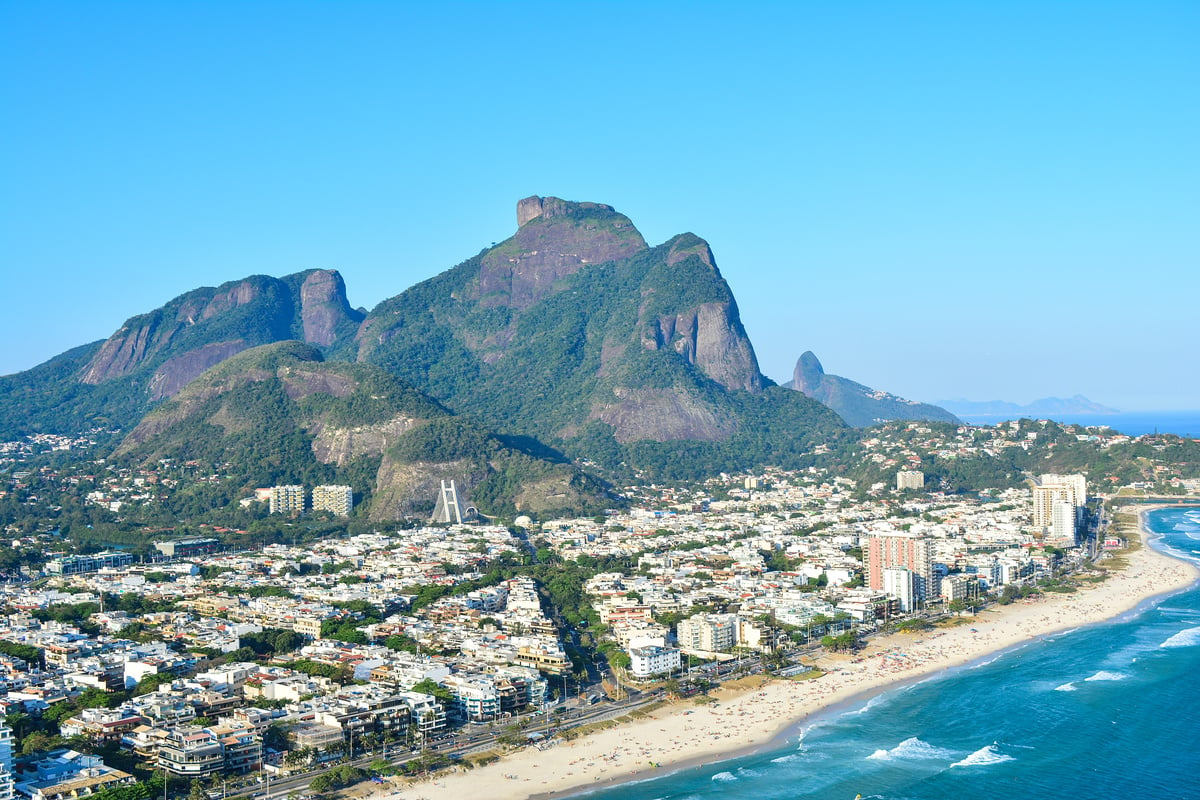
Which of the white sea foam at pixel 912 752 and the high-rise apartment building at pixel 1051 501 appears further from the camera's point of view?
the high-rise apartment building at pixel 1051 501

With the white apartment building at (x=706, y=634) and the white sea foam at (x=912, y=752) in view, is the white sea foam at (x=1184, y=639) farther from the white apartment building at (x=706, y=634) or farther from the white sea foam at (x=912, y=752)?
the white sea foam at (x=912, y=752)

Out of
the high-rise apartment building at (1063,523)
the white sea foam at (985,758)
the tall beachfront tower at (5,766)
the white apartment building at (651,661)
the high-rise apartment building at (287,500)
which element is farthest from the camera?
the high-rise apartment building at (287,500)

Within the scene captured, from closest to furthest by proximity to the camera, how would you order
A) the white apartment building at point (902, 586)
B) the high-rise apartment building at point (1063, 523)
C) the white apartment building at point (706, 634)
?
the white apartment building at point (706, 634) < the white apartment building at point (902, 586) < the high-rise apartment building at point (1063, 523)

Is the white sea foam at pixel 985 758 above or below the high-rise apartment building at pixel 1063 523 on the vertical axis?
below

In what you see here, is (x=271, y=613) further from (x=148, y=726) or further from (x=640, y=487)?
(x=640, y=487)

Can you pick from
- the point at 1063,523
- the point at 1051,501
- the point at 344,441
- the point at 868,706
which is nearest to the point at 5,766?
the point at 868,706

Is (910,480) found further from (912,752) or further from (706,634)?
(912,752)

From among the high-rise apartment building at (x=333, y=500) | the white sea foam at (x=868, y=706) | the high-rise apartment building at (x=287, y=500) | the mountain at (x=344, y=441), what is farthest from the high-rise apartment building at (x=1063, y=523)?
the high-rise apartment building at (x=287, y=500)
